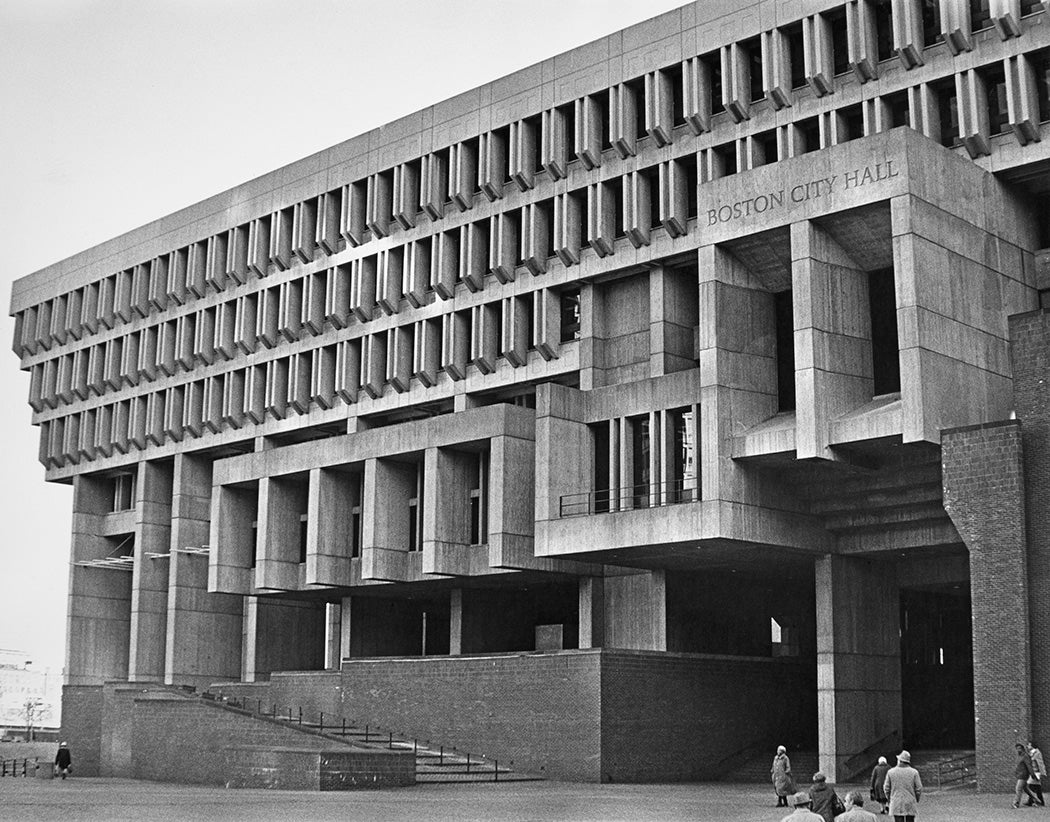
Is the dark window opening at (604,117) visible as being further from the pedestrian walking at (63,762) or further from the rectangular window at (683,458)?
the pedestrian walking at (63,762)

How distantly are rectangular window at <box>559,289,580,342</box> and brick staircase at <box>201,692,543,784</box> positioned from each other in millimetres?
15646

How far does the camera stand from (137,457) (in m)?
72.7

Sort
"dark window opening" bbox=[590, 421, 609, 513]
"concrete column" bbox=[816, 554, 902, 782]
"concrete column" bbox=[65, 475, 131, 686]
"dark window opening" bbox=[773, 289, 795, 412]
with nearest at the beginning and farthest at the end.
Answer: "concrete column" bbox=[816, 554, 902, 782]
"dark window opening" bbox=[773, 289, 795, 412]
"dark window opening" bbox=[590, 421, 609, 513]
"concrete column" bbox=[65, 475, 131, 686]

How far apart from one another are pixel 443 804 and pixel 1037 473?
16.9 m

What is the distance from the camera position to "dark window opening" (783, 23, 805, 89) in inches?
1886

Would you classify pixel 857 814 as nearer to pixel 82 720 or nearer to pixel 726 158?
pixel 726 158

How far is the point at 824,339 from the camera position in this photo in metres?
39.9

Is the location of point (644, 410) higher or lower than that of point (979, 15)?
lower

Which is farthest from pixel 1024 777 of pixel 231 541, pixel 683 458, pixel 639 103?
pixel 231 541

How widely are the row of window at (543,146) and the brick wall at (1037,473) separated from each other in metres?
A: 10.3

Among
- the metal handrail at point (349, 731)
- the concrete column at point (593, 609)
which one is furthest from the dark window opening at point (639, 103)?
the metal handrail at point (349, 731)

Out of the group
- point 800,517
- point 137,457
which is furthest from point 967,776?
point 137,457

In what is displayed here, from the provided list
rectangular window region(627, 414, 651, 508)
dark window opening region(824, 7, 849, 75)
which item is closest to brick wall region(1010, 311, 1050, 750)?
rectangular window region(627, 414, 651, 508)

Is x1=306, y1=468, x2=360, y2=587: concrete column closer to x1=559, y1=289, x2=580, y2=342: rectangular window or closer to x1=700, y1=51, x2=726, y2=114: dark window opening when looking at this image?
x1=559, y1=289, x2=580, y2=342: rectangular window
